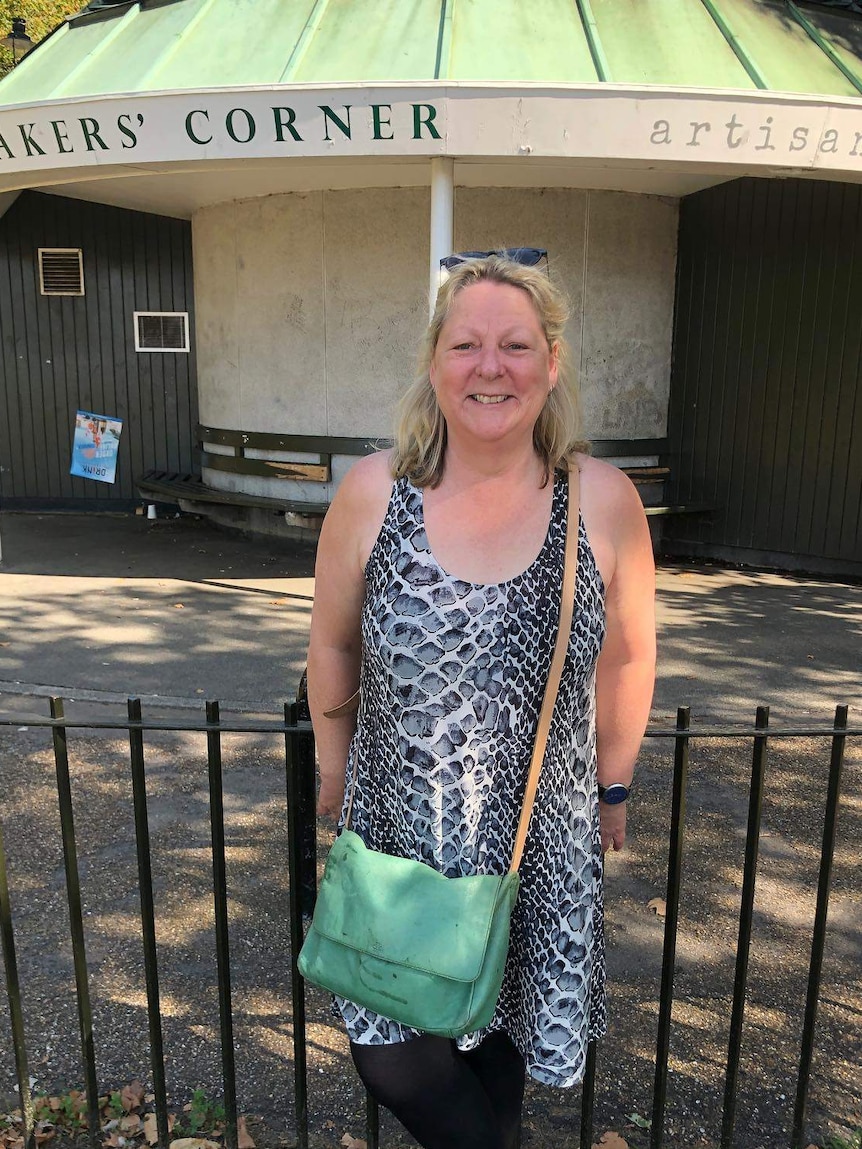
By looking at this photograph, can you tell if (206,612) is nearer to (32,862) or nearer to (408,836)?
(32,862)

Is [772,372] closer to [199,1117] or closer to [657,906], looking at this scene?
[657,906]

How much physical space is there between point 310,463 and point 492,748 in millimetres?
7690

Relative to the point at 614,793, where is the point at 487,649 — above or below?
above

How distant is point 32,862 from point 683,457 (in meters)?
7.43

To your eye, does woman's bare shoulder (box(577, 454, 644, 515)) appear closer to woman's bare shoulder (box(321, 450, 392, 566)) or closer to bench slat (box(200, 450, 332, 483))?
woman's bare shoulder (box(321, 450, 392, 566))

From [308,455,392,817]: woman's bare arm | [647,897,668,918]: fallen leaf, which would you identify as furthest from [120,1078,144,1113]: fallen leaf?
[647,897,668,918]: fallen leaf

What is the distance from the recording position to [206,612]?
7199 mm

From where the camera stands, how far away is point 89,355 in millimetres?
11430

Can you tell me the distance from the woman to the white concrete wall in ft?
22.8

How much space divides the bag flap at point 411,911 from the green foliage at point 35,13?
22.1 metres

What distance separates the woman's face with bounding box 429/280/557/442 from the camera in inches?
72.9

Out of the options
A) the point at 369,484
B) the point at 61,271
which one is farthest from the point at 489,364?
the point at 61,271

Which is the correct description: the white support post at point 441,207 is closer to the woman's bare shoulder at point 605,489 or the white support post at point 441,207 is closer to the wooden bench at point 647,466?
the wooden bench at point 647,466

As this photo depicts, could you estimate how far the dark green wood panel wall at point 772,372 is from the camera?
847cm
